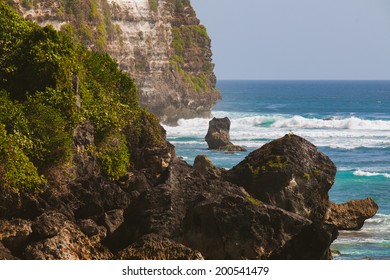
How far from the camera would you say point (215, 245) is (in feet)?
84.3

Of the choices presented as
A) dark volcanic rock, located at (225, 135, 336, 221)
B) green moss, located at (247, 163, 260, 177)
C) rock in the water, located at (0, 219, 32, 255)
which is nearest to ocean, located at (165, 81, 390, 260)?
dark volcanic rock, located at (225, 135, 336, 221)

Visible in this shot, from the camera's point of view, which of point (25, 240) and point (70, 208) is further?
point (70, 208)

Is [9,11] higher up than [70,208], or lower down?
higher up

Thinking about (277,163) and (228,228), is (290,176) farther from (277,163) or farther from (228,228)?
(228,228)

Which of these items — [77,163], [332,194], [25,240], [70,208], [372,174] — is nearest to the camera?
[25,240]

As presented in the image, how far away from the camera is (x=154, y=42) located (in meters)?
94.4

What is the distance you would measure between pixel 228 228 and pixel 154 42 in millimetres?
70006

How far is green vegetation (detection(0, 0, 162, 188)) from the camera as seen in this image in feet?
93.0

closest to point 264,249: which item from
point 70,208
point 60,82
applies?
point 70,208

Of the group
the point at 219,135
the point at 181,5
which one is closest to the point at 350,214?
the point at 219,135

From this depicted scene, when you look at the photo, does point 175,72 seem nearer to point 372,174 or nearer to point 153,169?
point 372,174

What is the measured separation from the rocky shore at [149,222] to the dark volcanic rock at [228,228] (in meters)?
0.03

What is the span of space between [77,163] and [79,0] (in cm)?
5306

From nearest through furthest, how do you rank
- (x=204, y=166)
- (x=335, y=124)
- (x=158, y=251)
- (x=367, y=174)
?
(x=158, y=251) < (x=204, y=166) < (x=367, y=174) < (x=335, y=124)
